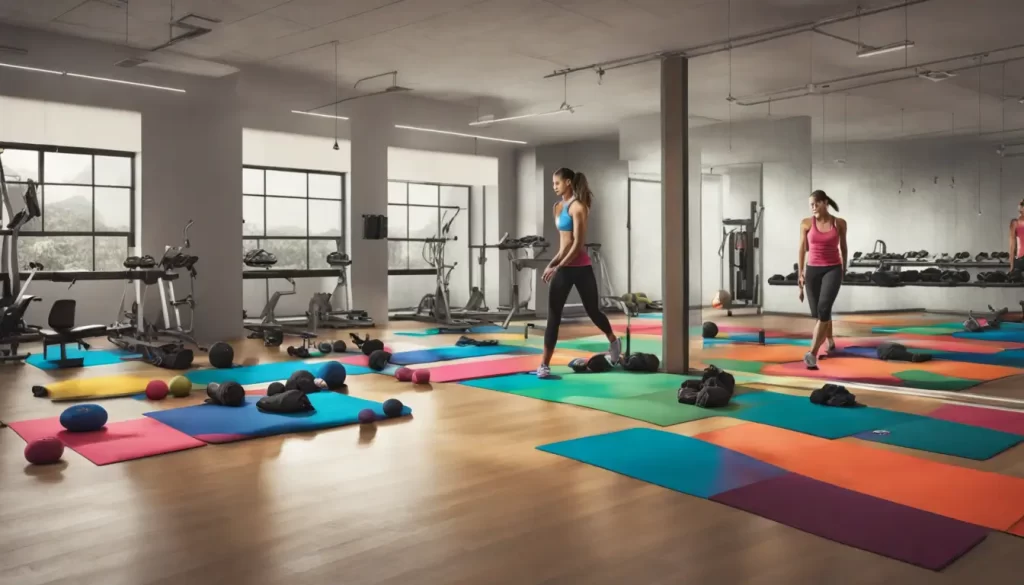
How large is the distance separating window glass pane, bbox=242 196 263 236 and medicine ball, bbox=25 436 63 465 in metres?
9.14

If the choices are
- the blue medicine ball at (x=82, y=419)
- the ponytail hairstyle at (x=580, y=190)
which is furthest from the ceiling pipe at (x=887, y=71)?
the blue medicine ball at (x=82, y=419)

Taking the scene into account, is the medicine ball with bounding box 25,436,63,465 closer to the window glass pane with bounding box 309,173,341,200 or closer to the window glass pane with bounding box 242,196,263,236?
the window glass pane with bounding box 242,196,263,236

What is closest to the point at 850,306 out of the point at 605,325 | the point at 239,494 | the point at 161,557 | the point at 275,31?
the point at 605,325

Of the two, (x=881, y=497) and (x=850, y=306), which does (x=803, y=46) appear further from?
(x=881, y=497)

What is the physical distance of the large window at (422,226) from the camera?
1442 cm

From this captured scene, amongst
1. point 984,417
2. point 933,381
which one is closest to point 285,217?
point 933,381

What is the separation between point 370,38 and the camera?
8492mm

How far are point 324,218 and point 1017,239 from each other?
32.8ft

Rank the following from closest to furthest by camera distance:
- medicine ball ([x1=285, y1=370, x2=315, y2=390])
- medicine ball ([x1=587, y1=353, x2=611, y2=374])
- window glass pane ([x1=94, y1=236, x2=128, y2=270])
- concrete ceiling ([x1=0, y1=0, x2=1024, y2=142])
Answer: medicine ball ([x1=285, y1=370, x2=315, y2=390]), medicine ball ([x1=587, y1=353, x2=611, y2=374]), concrete ceiling ([x1=0, y1=0, x2=1024, y2=142]), window glass pane ([x1=94, y1=236, x2=128, y2=270])

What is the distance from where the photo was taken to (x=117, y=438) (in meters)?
4.18

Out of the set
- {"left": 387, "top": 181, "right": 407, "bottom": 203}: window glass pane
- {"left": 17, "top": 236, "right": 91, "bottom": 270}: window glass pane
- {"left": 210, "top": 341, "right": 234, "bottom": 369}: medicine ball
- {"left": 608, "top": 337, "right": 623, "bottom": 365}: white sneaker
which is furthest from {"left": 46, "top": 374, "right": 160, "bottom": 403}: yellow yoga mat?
{"left": 387, "top": 181, "right": 407, "bottom": 203}: window glass pane

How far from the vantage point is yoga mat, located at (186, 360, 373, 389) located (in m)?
6.36

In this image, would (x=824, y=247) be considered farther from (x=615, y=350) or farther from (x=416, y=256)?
(x=416, y=256)

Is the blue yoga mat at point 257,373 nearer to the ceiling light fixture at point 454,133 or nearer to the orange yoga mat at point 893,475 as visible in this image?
the orange yoga mat at point 893,475
